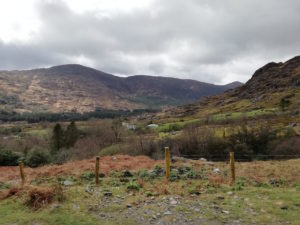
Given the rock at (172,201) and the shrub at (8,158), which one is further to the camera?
the shrub at (8,158)

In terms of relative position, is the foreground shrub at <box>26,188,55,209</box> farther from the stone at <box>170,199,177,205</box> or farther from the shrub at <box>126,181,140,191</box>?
the stone at <box>170,199,177,205</box>

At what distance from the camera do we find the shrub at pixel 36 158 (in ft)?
135

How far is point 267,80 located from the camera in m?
200

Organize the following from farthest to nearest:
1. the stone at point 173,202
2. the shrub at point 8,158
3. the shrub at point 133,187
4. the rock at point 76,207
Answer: the shrub at point 8,158 < the shrub at point 133,187 < the stone at point 173,202 < the rock at point 76,207

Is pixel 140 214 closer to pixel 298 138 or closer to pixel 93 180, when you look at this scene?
pixel 93 180

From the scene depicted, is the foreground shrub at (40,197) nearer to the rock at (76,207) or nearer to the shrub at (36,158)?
the rock at (76,207)

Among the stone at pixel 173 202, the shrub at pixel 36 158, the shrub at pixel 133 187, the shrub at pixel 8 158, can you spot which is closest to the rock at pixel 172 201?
the stone at pixel 173 202

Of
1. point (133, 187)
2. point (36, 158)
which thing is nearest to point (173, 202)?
point (133, 187)

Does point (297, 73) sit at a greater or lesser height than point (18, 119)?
greater

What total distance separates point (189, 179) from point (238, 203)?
15.8 feet

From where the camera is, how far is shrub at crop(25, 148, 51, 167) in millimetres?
41000

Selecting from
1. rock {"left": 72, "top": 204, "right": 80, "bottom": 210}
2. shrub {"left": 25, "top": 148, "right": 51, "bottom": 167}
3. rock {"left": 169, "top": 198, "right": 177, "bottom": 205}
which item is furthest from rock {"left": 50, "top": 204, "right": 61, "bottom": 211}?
shrub {"left": 25, "top": 148, "right": 51, "bottom": 167}

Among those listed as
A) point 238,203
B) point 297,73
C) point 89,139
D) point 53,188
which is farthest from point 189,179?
point 297,73

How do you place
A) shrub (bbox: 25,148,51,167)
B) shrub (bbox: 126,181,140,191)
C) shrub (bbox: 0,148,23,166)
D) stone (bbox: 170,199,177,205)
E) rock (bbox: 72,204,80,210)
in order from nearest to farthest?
rock (bbox: 72,204,80,210)
stone (bbox: 170,199,177,205)
shrub (bbox: 126,181,140,191)
shrub (bbox: 0,148,23,166)
shrub (bbox: 25,148,51,167)
